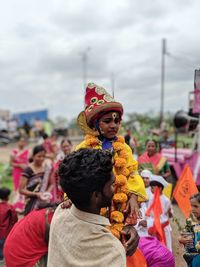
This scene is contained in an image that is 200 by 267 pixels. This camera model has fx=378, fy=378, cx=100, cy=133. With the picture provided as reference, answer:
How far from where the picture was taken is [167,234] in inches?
180

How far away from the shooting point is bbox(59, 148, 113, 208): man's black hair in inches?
61.2

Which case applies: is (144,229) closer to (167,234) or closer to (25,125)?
(167,234)

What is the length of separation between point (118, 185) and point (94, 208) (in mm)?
855

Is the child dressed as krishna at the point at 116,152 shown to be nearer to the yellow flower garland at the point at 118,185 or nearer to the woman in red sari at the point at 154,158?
the yellow flower garland at the point at 118,185

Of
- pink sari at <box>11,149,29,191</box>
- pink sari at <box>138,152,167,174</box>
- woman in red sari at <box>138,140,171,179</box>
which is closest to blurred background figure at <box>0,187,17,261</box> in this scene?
pink sari at <box>138,152,167,174</box>

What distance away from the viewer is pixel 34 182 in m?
5.05

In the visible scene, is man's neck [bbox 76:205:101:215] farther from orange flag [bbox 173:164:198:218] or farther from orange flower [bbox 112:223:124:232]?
orange flag [bbox 173:164:198:218]

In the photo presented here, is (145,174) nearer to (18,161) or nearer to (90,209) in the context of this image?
(90,209)

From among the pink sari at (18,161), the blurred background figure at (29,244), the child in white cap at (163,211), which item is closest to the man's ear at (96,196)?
the blurred background figure at (29,244)

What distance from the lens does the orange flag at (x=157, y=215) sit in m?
4.26

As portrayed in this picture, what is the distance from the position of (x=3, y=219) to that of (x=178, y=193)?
7.36ft

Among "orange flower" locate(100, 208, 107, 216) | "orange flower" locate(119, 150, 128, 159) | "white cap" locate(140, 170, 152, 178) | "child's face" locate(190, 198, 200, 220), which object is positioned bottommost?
"child's face" locate(190, 198, 200, 220)

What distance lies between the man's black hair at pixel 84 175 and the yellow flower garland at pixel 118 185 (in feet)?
2.56

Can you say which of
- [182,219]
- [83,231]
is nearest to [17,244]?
[83,231]
